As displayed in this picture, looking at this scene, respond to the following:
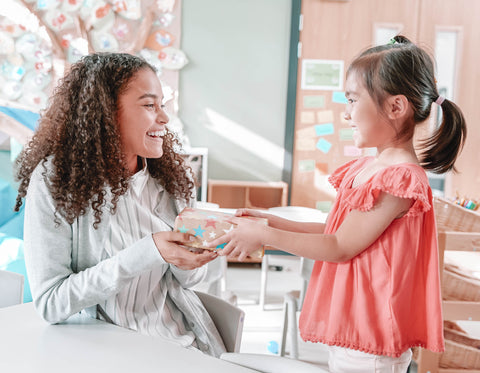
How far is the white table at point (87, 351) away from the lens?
849mm

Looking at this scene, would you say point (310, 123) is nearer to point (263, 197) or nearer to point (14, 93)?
point (263, 197)

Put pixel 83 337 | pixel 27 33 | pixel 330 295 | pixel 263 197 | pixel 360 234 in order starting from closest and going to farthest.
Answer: pixel 83 337 → pixel 360 234 → pixel 330 295 → pixel 27 33 → pixel 263 197

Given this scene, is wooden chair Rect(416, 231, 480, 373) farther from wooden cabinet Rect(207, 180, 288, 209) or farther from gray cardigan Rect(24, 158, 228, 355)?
wooden cabinet Rect(207, 180, 288, 209)

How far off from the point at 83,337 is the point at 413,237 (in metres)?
0.77

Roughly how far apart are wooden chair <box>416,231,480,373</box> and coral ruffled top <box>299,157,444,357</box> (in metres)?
0.89

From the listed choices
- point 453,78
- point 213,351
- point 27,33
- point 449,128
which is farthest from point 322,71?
point 213,351

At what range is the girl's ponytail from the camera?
119 centimetres

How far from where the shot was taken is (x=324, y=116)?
4.48 metres

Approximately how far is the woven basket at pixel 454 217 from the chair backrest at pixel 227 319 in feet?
4.03

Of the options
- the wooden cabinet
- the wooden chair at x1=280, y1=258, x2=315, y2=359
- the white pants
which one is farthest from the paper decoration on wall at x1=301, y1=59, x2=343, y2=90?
the white pants

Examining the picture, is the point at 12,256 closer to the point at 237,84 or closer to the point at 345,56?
the point at 237,84

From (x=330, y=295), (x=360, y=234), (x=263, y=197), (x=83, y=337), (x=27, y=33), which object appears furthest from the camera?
(x=263, y=197)

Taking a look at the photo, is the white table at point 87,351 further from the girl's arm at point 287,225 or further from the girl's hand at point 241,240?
the girl's arm at point 287,225

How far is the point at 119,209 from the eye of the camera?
4.00ft
